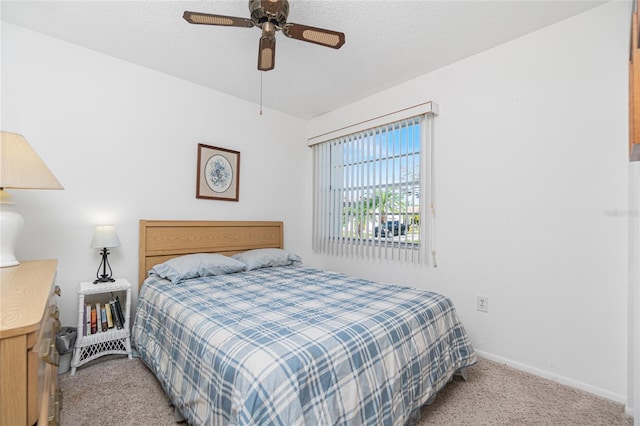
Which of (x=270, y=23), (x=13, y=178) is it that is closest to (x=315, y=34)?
(x=270, y=23)

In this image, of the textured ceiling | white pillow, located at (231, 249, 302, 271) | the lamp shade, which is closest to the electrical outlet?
white pillow, located at (231, 249, 302, 271)

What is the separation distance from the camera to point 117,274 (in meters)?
2.58

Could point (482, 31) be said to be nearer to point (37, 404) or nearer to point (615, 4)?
point (615, 4)

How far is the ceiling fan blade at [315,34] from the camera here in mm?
1713

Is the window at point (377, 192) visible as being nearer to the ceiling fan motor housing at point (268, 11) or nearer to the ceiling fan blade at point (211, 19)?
the ceiling fan motor housing at point (268, 11)

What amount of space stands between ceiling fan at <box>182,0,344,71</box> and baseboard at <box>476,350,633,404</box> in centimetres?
261

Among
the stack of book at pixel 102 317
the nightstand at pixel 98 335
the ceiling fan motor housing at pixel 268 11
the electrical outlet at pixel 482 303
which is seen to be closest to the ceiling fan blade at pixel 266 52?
the ceiling fan motor housing at pixel 268 11

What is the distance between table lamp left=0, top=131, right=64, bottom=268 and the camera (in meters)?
1.54

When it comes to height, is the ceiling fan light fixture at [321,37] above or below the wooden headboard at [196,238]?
above

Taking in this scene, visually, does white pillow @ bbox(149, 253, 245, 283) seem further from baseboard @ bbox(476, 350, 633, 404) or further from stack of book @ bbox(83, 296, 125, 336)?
baseboard @ bbox(476, 350, 633, 404)

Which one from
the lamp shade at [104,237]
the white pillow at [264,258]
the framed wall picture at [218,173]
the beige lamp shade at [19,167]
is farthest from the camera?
the framed wall picture at [218,173]

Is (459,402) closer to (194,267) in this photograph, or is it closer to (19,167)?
(194,267)

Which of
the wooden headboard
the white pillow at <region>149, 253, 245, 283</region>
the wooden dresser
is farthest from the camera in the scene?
the wooden headboard

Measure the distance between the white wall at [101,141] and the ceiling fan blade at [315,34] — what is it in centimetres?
169
